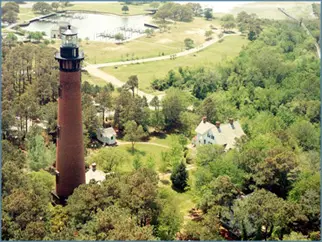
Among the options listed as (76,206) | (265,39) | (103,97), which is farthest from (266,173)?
(265,39)

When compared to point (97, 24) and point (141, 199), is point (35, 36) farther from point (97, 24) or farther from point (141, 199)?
point (141, 199)

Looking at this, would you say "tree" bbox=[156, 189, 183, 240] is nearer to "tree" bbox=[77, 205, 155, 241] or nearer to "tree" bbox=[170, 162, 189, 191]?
"tree" bbox=[77, 205, 155, 241]

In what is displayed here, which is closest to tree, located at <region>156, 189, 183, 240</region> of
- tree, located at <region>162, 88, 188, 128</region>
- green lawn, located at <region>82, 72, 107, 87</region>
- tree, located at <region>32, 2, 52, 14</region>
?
tree, located at <region>162, 88, 188, 128</region>

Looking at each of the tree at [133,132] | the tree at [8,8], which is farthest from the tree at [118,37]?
the tree at [133,132]

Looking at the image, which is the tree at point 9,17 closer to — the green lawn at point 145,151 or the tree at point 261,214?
the green lawn at point 145,151

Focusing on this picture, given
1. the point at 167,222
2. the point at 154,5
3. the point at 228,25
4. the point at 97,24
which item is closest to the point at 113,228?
the point at 167,222

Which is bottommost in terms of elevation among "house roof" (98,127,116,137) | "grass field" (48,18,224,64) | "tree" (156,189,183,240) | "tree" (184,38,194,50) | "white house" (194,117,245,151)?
"grass field" (48,18,224,64)
